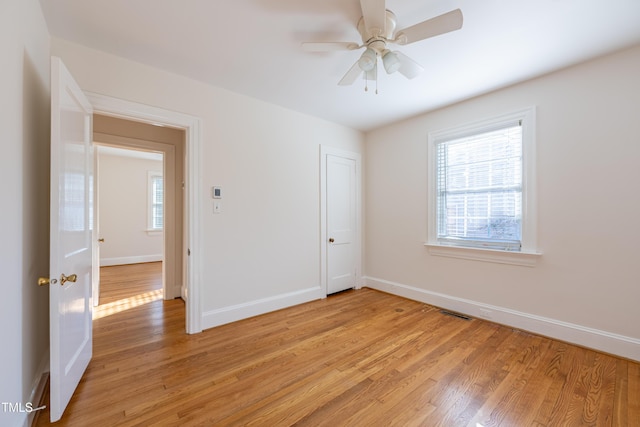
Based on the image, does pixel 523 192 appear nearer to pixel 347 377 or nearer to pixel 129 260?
pixel 347 377

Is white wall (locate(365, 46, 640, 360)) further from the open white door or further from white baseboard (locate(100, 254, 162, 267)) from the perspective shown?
white baseboard (locate(100, 254, 162, 267))

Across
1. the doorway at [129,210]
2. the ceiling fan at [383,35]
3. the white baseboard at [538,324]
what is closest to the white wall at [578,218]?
the white baseboard at [538,324]

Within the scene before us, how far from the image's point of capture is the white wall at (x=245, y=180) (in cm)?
249

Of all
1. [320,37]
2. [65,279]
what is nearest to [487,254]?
[320,37]

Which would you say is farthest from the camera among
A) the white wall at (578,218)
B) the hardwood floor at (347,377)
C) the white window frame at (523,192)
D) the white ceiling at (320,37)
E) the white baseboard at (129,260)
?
the white baseboard at (129,260)

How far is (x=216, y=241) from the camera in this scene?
2965mm

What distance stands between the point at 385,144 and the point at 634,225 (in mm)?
2835

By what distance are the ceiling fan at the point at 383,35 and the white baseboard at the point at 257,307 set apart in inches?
105

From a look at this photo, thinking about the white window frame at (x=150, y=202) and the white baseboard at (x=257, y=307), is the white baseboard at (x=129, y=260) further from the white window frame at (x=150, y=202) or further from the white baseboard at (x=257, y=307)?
the white baseboard at (x=257, y=307)

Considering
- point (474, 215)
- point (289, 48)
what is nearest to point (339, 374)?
point (474, 215)

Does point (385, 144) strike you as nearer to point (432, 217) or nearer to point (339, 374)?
point (432, 217)

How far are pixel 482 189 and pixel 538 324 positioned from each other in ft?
4.99

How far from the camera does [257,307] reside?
10.7 feet

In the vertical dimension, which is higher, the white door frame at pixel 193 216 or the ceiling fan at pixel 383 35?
the ceiling fan at pixel 383 35
